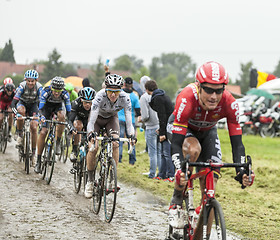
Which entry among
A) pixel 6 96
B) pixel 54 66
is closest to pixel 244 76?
pixel 54 66

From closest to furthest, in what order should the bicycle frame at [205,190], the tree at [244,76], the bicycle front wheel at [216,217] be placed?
the bicycle front wheel at [216,217], the bicycle frame at [205,190], the tree at [244,76]

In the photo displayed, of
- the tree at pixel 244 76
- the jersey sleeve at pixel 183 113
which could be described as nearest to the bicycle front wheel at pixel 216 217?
the jersey sleeve at pixel 183 113

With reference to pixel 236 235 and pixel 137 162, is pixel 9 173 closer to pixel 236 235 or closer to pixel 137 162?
pixel 137 162

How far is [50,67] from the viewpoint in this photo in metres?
33.8

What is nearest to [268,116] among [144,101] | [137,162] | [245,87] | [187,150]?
[137,162]

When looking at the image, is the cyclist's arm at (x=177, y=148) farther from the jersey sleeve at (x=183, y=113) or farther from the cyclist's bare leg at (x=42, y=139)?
the cyclist's bare leg at (x=42, y=139)

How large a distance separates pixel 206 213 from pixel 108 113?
3916mm

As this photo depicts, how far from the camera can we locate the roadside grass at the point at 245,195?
732 centimetres

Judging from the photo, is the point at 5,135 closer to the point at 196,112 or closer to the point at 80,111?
the point at 80,111

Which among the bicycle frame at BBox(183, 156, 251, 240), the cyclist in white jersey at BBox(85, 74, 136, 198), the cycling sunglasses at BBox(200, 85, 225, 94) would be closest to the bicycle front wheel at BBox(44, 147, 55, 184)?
the cyclist in white jersey at BBox(85, 74, 136, 198)

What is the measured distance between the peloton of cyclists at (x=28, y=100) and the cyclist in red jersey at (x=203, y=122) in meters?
6.78

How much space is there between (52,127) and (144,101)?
2511 mm

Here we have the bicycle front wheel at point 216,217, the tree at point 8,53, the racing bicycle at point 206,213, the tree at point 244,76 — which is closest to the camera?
the bicycle front wheel at point 216,217

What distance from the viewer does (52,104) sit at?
437 inches
